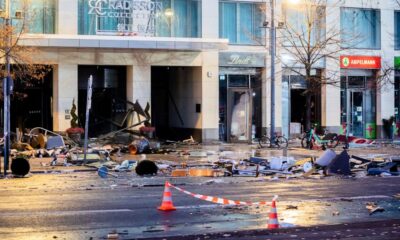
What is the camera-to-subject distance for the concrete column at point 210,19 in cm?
3703

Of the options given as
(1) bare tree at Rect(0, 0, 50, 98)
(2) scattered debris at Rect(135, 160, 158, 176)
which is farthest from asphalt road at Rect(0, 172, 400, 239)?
(1) bare tree at Rect(0, 0, 50, 98)

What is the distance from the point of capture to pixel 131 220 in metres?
12.0

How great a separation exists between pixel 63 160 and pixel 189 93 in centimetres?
1426

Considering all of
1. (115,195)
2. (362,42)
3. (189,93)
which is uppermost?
(362,42)

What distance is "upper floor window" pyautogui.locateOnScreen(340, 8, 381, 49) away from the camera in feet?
134

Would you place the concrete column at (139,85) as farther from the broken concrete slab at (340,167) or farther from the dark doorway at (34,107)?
the broken concrete slab at (340,167)

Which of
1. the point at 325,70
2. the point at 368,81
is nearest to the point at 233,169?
the point at 325,70

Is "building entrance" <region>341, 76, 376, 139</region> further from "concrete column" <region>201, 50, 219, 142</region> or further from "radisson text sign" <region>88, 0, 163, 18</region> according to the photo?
"radisson text sign" <region>88, 0, 163, 18</region>

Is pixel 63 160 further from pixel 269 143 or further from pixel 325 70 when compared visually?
pixel 325 70

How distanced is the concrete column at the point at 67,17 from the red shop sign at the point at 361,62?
15.5 meters

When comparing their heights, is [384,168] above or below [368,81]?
below

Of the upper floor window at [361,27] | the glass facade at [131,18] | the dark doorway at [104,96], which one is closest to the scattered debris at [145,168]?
the glass facade at [131,18]

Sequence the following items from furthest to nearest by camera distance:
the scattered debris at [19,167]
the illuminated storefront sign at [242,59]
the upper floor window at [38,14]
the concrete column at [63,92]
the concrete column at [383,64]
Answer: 1. the concrete column at [383,64]
2. the illuminated storefront sign at [242,59]
3. the concrete column at [63,92]
4. the upper floor window at [38,14]
5. the scattered debris at [19,167]

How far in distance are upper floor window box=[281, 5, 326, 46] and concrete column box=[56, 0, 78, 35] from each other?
11573mm
